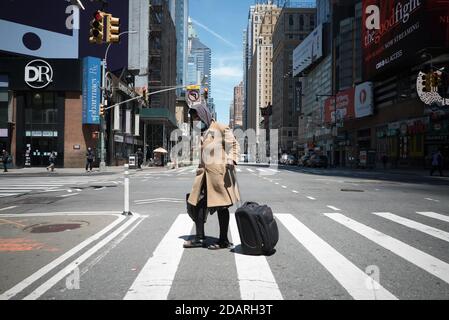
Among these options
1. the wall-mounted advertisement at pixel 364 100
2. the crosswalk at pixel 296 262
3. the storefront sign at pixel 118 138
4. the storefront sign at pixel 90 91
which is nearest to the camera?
the crosswalk at pixel 296 262

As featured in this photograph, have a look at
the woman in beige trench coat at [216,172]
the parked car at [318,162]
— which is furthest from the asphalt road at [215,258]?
the parked car at [318,162]

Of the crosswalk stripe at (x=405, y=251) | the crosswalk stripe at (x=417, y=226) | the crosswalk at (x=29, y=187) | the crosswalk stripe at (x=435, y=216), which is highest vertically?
the crosswalk stripe at (x=405, y=251)

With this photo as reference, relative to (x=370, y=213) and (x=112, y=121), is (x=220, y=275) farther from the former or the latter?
(x=112, y=121)

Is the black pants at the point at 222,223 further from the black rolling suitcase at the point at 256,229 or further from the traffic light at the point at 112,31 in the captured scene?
the traffic light at the point at 112,31

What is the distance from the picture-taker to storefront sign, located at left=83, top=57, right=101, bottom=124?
124ft

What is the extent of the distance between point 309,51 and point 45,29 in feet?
260

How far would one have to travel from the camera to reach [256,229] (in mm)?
5352

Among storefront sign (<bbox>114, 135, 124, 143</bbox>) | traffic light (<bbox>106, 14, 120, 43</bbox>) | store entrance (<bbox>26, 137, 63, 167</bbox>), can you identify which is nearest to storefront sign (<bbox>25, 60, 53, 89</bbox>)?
store entrance (<bbox>26, 137, 63, 167</bbox>)

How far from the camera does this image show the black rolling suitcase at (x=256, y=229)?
5324 millimetres

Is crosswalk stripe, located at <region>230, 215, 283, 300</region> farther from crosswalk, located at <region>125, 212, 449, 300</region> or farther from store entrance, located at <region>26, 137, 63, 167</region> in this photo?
store entrance, located at <region>26, 137, 63, 167</region>

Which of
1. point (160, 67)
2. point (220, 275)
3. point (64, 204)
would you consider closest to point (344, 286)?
point (220, 275)

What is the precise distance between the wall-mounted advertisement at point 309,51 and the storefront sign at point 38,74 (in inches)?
2870

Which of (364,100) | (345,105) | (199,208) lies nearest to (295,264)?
(199,208)

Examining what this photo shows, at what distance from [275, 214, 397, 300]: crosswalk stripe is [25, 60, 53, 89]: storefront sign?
36377 millimetres
